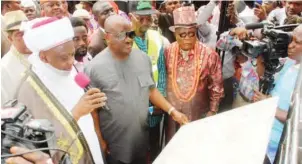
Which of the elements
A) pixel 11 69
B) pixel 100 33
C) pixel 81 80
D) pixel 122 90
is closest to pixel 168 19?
pixel 100 33

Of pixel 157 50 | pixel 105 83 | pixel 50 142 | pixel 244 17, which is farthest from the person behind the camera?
pixel 244 17

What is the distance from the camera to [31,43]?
6.53ft

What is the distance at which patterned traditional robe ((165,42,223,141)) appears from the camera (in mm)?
2803

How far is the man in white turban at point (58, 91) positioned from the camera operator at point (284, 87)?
0.95 metres

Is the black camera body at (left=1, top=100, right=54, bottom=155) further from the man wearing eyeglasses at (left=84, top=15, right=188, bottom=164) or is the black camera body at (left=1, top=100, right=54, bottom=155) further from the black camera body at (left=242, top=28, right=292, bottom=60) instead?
the black camera body at (left=242, top=28, right=292, bottom=60)

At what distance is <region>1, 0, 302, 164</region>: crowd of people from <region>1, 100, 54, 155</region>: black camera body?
5.4 inches

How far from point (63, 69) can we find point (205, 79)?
1231 mm

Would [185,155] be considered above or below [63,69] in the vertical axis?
below

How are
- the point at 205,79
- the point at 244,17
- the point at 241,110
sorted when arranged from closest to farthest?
the point at 241,110, the point at 205,79, the point at 244,17

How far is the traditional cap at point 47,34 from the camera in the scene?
1.96 m

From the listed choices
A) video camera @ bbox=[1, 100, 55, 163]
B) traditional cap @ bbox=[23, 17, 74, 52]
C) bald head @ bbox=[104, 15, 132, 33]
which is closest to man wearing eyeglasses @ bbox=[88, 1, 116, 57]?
bald head @ bbox=[104, 15, 132, 33]

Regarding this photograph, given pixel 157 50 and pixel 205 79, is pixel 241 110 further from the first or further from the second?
pixel 157 50

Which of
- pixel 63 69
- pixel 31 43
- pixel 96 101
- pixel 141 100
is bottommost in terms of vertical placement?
pixel 141 100

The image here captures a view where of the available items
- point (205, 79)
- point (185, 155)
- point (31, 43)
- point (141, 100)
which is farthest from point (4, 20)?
point (185, 155)
